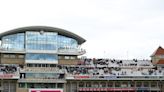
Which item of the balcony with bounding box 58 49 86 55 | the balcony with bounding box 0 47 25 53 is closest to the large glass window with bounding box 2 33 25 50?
the balcony with bounding box 0 47 25 53

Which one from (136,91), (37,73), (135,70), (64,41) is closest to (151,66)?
(135,70)

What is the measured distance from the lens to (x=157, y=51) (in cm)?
8725

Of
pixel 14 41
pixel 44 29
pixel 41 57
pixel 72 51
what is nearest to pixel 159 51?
pixel 72 51

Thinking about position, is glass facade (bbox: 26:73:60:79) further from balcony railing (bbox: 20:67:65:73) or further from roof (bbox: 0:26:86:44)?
roof (bbox: 0:26:86:44)

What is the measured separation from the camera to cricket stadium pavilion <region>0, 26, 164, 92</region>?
70.3 metres

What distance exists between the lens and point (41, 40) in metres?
77.6

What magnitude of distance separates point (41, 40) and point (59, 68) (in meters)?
6.85

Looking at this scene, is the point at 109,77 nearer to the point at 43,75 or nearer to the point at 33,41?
the point at 43,75

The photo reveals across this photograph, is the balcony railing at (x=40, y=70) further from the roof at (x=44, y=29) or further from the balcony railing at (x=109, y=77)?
the roof at (x=44, y=29)

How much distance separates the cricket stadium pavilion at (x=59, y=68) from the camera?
70.3 m

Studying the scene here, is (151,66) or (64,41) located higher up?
(64,41)

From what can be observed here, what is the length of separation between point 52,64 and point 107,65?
11.7m

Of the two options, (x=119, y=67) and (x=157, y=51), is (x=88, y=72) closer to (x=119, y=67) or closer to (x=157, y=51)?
(x=119, y=67)

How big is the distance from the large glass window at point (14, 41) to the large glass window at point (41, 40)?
143 cm
